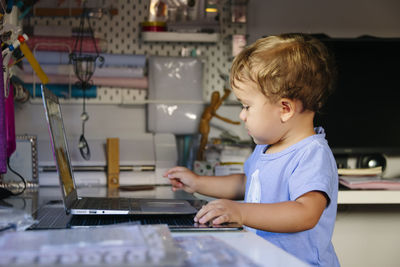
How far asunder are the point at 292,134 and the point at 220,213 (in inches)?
15.2

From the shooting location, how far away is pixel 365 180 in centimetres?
209

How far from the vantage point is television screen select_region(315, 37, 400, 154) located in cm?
229

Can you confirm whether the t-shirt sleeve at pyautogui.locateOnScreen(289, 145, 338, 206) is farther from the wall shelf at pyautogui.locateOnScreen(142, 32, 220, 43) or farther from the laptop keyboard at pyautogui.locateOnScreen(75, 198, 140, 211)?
the wall shelf at pyautogui.locateOnScreen(142, 32, 220, 43)

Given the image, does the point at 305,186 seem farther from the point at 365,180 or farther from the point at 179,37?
the point at 179,37

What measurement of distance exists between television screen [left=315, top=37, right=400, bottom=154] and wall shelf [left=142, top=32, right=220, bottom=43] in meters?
0.57

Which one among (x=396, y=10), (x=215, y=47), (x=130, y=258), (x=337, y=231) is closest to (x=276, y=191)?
(x=130, y=258)

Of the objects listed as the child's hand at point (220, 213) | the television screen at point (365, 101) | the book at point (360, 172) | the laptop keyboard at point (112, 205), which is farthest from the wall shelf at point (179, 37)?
the child's hand at point (220, 213)

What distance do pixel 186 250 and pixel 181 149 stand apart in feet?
6.00

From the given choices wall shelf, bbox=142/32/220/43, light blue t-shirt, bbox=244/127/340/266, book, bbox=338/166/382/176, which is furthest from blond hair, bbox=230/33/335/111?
wall shelf, bbox=142/32/220/43

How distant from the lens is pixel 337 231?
2316mm

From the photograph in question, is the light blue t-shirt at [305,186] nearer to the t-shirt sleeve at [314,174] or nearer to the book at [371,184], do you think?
the t-shirt sleeve at [314,174]

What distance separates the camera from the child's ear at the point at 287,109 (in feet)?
3.78

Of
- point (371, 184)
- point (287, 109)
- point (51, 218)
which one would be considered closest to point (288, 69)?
point (287, 109)

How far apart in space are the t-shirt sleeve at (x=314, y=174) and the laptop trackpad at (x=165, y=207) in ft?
0.73
